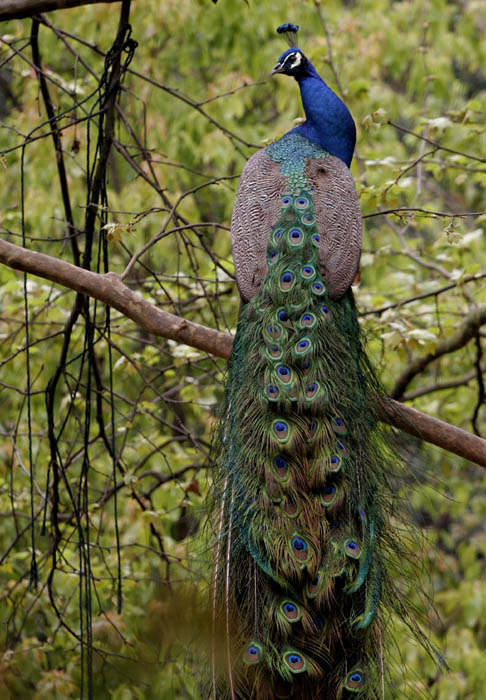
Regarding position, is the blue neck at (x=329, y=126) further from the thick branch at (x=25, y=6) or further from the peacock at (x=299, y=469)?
the thick branch at (x=25, y=6)

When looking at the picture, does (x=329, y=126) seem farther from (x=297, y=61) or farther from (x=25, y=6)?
(x=25, y=6)

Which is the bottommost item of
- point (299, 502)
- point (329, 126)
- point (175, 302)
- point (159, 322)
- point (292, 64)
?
point (299, 502)

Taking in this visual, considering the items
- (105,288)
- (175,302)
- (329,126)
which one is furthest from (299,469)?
(329,126)

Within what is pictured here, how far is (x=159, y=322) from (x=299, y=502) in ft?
2.54

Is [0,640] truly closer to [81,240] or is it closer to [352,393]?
[352,393]

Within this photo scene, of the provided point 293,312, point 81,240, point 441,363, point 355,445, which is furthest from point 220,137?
point 355,445

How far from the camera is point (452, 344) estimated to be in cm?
407

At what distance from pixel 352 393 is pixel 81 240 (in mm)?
4232

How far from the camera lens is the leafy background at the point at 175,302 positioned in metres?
3.65

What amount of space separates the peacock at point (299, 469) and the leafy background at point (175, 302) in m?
0.13

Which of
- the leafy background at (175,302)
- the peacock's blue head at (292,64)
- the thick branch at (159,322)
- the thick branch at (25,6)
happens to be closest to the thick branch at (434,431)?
the thick branch at (159,322)

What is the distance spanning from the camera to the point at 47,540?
5.30 meters

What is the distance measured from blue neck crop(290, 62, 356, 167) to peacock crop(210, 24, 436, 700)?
30cm

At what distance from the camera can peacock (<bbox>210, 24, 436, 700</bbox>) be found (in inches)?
94.0
